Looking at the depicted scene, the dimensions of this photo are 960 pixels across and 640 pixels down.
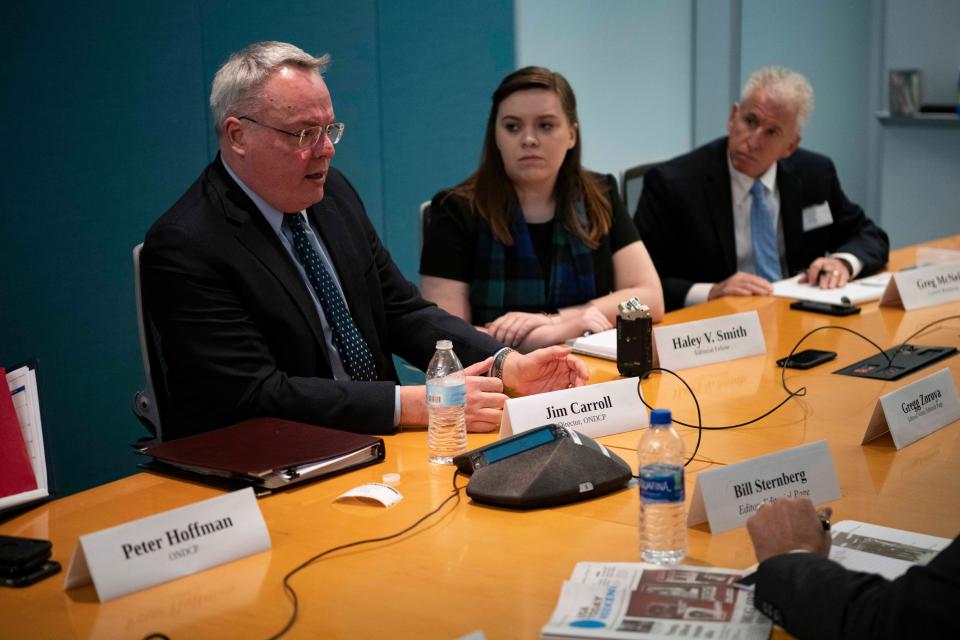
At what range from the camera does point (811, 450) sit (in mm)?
1944

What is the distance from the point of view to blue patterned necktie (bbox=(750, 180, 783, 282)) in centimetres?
423

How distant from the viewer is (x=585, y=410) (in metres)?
2.32

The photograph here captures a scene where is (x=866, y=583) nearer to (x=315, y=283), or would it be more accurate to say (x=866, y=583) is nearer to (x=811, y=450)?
(x=811, y=450)

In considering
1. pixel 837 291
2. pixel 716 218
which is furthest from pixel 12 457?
pixel 716 218

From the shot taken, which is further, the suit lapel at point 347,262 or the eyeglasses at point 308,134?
the suit lapel at point 347,262

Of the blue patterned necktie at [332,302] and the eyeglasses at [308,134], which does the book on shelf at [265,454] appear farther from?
the eyeglasses at [308,134]

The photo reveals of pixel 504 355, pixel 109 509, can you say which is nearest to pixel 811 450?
pixel 504 355

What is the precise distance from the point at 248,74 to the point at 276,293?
20.3 inches

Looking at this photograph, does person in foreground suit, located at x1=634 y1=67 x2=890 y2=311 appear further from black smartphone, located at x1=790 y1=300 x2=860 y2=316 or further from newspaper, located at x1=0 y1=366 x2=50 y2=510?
newspaper, located at x1=0 y1=366 x2=50 y2=510

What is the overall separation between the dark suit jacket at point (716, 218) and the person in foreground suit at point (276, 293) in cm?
160

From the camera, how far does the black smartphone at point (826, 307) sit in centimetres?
344

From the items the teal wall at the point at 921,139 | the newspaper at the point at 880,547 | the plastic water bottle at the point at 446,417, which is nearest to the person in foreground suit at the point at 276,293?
the plastic water bottle at the point at 446,417

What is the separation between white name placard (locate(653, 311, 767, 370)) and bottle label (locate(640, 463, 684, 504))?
1149 mm

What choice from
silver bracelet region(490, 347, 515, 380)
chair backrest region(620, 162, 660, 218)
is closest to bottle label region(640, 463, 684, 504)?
silver bracelet region(490, 347, 515, 380)
